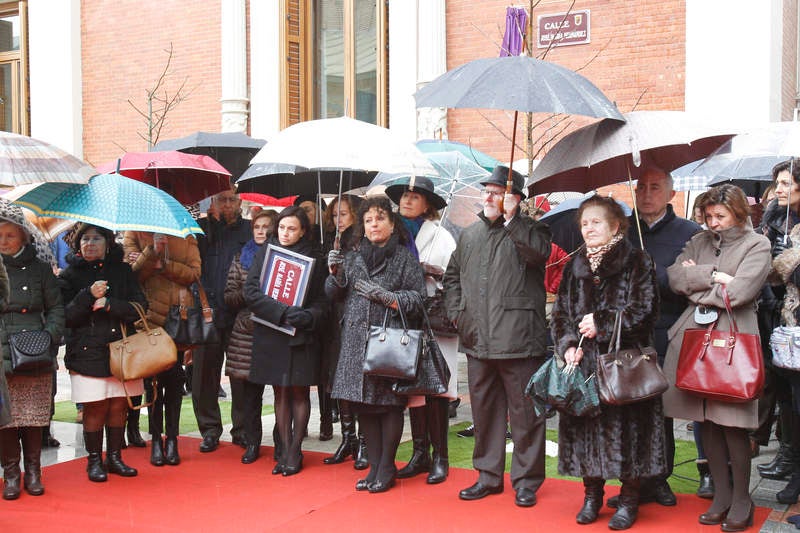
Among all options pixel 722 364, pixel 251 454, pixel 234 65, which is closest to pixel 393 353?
pixel 251 454

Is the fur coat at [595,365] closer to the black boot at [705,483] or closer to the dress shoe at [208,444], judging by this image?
the black boot at [705,483]

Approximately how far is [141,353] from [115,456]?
0.74m

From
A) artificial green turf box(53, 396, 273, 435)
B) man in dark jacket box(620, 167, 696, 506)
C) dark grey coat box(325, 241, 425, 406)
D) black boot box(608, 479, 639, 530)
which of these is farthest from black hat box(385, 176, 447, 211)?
artificial green turf box(53, 396, 273, 435)

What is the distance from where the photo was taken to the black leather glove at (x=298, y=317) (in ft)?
19.3

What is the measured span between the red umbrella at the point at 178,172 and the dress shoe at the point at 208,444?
69.5 inches

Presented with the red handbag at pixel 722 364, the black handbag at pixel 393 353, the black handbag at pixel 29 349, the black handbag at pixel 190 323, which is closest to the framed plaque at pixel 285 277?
the black handbag at pixel 190 323

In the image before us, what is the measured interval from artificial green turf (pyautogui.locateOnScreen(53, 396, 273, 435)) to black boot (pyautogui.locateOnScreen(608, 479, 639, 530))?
3881mm

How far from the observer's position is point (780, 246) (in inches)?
197

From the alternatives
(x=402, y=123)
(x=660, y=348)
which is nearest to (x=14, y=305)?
(x=660, y=348)

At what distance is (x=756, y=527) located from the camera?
4.71 metres

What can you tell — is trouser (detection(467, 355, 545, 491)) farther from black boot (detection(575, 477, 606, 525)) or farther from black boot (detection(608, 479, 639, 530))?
black boot (detection(608, 479, 639, 530))

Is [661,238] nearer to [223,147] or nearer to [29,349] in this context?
[29,349]

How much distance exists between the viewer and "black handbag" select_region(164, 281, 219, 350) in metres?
6.22

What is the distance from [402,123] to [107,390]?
23.5 feet
